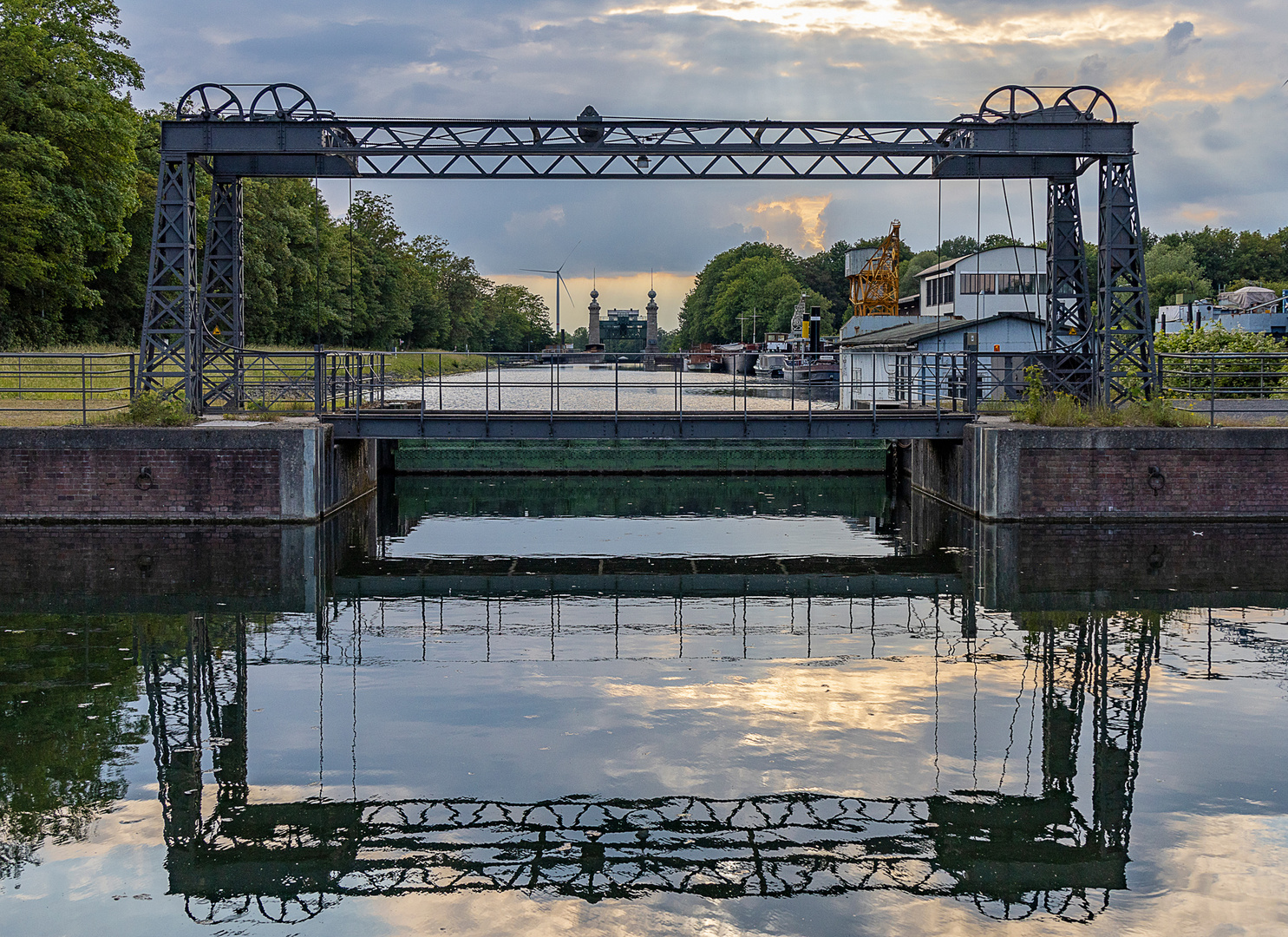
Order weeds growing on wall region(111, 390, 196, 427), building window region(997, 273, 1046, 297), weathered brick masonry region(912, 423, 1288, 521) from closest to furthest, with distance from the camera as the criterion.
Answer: weathered brick masonry region(912, 423, 1288, 521)
weeds growing on wall region(111, 390, 196, 427)
building window region(997, 273, 1046, 297)

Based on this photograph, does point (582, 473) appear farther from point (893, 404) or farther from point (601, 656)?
point (601, 656)

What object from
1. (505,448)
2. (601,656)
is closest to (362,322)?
(505,448)

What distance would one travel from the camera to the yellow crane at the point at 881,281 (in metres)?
93.1

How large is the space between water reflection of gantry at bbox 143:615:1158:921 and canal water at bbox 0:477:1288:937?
0.03m

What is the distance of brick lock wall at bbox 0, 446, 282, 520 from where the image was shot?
22188 mm

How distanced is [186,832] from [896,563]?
13742mm

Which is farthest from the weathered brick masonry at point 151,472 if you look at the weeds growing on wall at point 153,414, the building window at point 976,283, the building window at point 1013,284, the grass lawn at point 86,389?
the building window at point 976,283

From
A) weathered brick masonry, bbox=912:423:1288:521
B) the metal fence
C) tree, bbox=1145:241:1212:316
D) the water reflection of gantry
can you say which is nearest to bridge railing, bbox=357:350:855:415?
weathered brick masonry, bbox=912:423:1288:521

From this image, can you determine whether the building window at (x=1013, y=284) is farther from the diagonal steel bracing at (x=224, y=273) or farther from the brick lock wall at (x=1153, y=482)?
the diagonal steel bracing at (x=224, y=273)

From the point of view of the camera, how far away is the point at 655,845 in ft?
25.8

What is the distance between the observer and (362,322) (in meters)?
92.7

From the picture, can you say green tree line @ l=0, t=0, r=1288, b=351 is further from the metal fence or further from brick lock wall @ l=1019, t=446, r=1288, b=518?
brick lock wall @ l=1019, t=446, r=1288, b=518

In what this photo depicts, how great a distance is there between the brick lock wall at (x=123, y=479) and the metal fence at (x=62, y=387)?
1.14 metres

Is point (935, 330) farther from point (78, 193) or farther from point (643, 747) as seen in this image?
point (643, 747)
